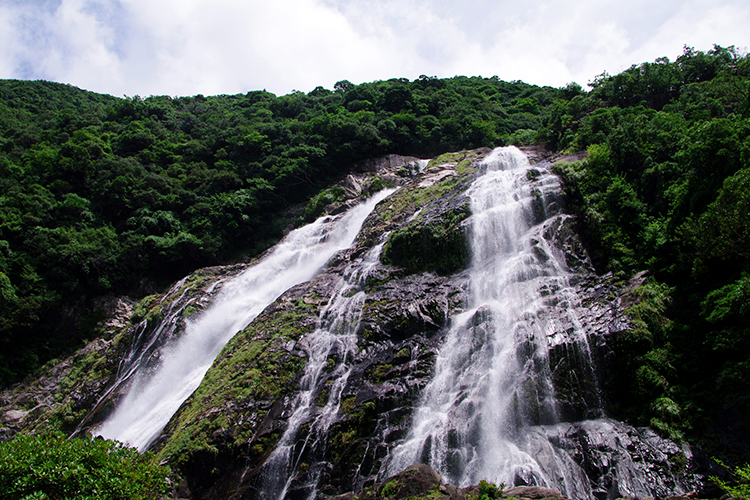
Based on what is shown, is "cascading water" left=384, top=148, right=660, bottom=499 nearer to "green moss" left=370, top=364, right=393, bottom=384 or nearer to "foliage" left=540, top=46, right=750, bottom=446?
"foliage" left=540, top=46, right=750, bottom=446

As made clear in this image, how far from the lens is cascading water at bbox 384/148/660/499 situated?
10.1m

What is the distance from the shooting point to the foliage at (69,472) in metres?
7.83

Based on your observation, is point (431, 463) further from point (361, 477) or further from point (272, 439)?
point (272, 439)

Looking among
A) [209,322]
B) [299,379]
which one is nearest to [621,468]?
[299,379]

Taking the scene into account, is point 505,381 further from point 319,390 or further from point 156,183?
point 156,183

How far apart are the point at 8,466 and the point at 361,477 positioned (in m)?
7.67

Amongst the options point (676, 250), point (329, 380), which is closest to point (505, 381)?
point (329, 380)

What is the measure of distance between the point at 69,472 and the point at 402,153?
34.5 m

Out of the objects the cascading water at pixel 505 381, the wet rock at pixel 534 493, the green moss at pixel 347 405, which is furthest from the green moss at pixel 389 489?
the green moss at pixel 347 405

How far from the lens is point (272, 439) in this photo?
12.6m

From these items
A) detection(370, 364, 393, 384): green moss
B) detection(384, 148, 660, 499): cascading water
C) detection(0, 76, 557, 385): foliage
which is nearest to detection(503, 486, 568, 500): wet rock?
detection(384, 148, 660, 499): cascading water

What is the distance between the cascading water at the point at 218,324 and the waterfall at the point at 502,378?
34.4 ft

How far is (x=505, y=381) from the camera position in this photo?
1195 centimetres

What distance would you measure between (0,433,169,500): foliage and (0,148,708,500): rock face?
358 cm
